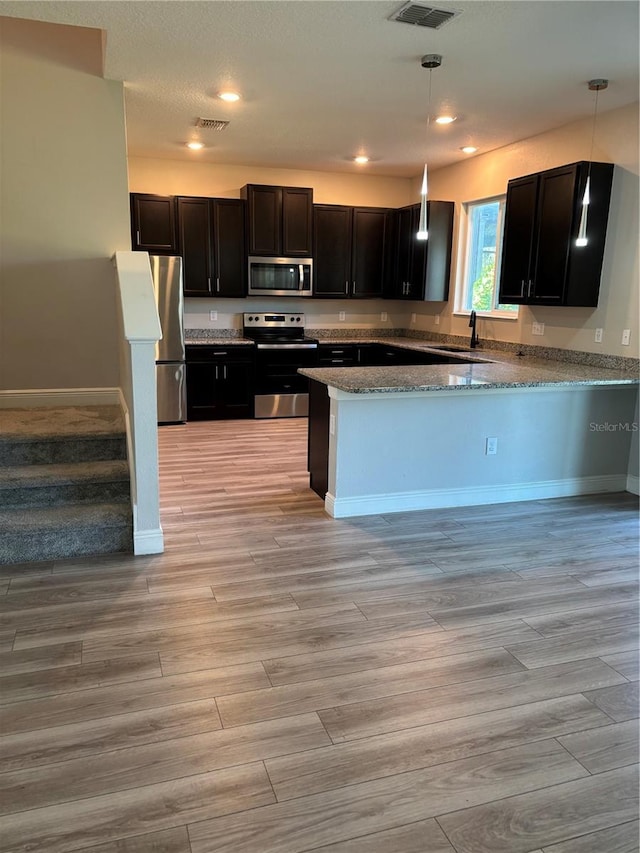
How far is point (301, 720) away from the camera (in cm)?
197

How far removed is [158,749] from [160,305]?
482 cm

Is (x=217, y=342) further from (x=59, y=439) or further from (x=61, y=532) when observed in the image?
(x=61, y=532)

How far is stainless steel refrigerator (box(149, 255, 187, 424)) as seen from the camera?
19.5 feet

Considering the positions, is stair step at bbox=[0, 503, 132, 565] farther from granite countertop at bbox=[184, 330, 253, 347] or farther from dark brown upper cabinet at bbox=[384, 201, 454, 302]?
dark brown upper cabinet at bbox=[384, 201, 454, 302]

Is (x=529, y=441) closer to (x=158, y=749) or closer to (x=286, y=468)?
(x=286, y=468)

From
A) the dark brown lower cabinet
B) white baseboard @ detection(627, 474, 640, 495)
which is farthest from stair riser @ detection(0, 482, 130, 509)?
white baseboard @ detection(627, 474, 640, 495)

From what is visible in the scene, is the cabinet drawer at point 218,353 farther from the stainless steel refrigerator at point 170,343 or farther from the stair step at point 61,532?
the stair step at point 61,532

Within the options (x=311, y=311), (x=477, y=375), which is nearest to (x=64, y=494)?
(x=477, y=375)

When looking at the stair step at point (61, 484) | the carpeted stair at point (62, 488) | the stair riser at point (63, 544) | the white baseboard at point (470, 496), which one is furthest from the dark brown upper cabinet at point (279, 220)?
the stair riser at point (63, 544)

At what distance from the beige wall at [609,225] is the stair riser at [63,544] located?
12.0 feet

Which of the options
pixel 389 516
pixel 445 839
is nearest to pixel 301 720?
pixel 445 839

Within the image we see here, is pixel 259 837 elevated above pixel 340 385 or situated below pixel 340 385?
below

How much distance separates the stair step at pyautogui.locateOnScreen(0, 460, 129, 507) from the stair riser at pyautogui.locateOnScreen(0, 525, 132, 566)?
29cm

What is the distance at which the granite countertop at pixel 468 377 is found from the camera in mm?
3648
